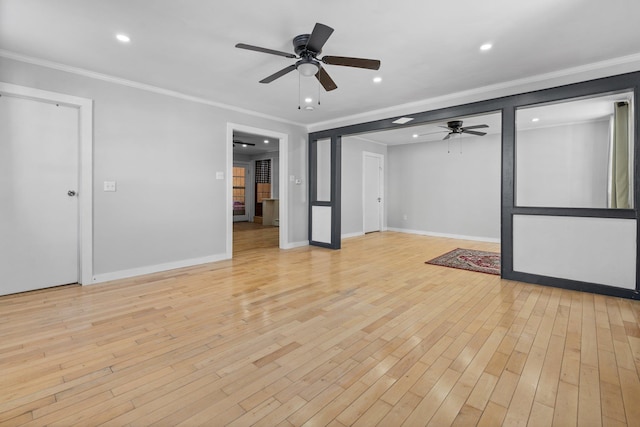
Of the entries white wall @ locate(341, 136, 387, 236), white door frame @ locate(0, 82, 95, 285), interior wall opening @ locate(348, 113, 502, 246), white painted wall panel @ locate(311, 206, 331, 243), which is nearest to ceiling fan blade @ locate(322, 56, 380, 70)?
white door frame @ locate(0, 82, 95, 285)

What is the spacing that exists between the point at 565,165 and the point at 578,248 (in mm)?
3507

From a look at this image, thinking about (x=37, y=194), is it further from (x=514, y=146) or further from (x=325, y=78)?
(x=514, y=146)

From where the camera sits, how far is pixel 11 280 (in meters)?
3.07

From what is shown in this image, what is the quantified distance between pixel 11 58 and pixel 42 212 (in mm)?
1616

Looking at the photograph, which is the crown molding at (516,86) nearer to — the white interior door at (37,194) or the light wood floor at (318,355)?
the light wood floor at (318,355)

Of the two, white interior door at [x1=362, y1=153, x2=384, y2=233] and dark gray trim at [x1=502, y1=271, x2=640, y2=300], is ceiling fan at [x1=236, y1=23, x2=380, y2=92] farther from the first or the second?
white interior door at [x1=362, y1=153, x2=384, y2=233]

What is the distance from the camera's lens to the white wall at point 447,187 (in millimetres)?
6719

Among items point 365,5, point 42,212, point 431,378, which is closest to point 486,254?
point 431,378

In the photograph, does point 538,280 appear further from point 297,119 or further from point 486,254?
point 297,119

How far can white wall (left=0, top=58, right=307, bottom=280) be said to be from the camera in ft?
11.5

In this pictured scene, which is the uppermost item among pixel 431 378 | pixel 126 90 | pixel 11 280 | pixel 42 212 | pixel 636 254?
pixel 126 90

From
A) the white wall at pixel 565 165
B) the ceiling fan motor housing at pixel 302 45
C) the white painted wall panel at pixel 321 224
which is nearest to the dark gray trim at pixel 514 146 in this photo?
the white painted wall panel at pixel 321 224

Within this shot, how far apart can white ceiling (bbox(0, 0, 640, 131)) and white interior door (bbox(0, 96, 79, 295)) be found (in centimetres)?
64

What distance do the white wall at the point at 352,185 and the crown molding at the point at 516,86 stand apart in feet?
6.14
